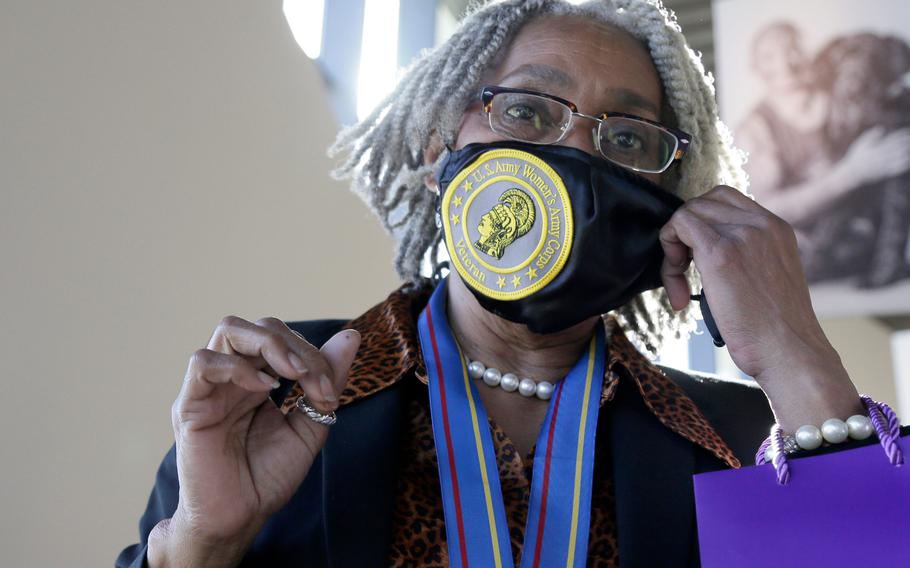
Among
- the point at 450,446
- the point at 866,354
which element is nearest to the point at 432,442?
the point at 450,446

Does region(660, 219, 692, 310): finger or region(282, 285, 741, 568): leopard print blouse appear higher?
region(660, 219, 692, 310): finger

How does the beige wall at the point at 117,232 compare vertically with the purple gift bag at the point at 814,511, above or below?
above

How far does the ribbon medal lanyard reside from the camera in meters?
1.21

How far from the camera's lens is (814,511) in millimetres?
896

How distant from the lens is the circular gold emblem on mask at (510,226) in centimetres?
126

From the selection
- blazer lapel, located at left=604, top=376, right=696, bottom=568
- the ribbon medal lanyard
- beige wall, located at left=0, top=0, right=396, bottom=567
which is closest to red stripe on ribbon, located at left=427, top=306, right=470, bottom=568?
the ribbon medal lanyard

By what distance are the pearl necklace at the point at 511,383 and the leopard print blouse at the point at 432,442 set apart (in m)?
0.09

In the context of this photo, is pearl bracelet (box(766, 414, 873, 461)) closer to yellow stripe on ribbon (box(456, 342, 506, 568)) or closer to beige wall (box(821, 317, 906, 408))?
yellow stripe on ribbon (box(456, 342, 506, 568))

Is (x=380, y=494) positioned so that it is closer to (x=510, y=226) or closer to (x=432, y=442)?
(x=432, y=442)

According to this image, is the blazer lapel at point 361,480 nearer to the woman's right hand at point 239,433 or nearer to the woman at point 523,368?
the woman at point 523,368

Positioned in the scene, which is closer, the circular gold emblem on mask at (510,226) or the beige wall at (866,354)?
the circular gold emblem on mask at (510,226)

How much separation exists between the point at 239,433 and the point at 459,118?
0.71 m

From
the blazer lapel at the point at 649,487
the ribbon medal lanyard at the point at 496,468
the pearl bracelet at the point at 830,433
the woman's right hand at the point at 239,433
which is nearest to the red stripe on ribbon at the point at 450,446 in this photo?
the ribbon medal lanyard at the point at 496,468

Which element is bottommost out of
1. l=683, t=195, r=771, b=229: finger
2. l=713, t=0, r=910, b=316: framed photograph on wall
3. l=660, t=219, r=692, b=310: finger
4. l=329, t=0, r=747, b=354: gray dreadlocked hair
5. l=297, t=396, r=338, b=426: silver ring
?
l=297, t=396, r=338, b=426: silver ring
